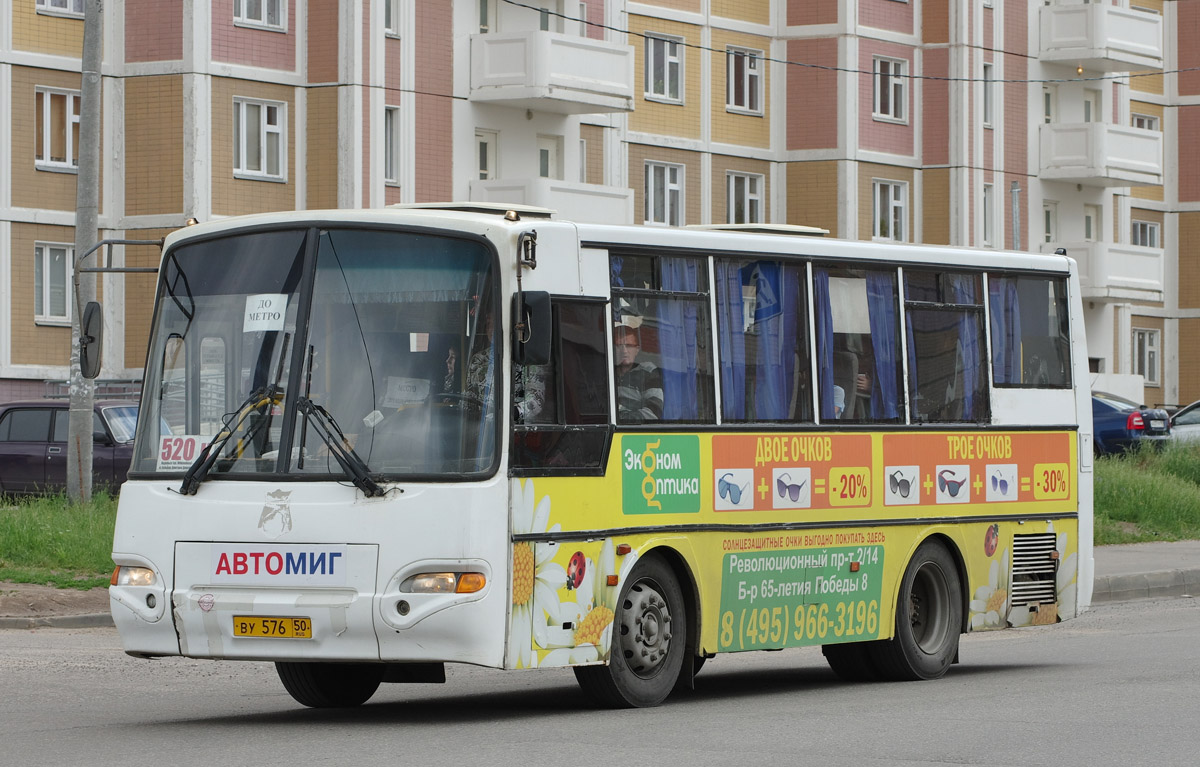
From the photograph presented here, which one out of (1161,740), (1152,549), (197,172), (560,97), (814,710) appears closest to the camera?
(1161,740)

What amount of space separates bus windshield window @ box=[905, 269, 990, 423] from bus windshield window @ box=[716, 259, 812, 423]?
46.8 inches

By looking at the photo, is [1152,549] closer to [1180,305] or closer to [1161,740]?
[1161,740]

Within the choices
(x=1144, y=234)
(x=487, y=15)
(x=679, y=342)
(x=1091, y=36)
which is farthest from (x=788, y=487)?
(x=1144, y=234)

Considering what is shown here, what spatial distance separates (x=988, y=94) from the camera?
5616 cm

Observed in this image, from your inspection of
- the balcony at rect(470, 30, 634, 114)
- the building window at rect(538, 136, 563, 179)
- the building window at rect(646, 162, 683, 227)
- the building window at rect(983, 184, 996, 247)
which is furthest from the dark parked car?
the building window at rect(983, 184, 996, 247)

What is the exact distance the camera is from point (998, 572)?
15297 mm

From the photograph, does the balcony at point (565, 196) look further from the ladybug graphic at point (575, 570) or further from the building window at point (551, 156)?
the ladybug graphic at point (575, 570)

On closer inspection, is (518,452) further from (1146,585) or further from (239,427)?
(1146,585)

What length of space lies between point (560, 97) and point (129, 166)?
881 cm

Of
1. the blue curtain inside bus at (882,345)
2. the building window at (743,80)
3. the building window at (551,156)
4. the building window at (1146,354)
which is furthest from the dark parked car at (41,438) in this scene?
the building window at (1146,354)

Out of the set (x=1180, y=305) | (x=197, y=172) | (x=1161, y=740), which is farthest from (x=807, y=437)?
(x=1180, y=305)

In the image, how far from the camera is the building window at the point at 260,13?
40.8 m

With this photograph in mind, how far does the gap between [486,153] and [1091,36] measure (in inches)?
812

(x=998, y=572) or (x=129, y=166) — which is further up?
(x=129, y=166)
